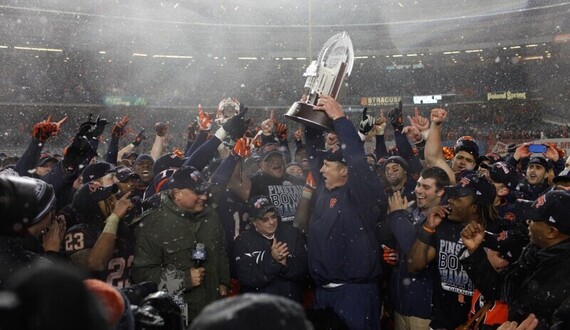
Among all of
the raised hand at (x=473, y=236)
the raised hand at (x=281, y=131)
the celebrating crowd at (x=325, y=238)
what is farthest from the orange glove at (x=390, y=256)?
the raised hand at (x=281, y=131)

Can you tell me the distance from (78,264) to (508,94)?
92.2 ft

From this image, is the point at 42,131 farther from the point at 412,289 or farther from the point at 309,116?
the point at 412,289

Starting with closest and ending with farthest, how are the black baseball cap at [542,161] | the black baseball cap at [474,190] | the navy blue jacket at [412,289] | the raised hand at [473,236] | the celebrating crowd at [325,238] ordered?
1. the celebrating crowd at [325,238]
2. the raised hand at [473,236]
3. the black baseball cap at [474,190]
4. the navy blue jacket at [412,289]
5. the black baseball cap at [542,161]

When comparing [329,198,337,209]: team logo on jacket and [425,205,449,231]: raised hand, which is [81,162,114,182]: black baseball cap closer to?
[329,198,337,209]: team logo on jacket

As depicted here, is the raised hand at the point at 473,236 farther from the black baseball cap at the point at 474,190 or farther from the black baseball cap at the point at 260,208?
the black baseball cap at the point at 260,208

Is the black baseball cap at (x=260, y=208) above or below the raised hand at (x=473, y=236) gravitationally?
above

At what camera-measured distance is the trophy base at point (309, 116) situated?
12.2 feet

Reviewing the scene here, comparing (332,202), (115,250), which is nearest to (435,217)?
(332,202)

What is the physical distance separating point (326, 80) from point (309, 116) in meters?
0.32

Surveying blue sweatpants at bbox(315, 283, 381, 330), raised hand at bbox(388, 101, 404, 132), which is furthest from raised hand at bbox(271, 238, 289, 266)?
raised hand at bbox(388, 101, 404, 132)

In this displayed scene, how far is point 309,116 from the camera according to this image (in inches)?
148

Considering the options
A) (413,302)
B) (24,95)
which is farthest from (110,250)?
(24,95)

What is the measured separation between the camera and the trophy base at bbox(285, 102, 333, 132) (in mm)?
3707

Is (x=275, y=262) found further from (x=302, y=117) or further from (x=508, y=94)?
(x=508, y=94)
